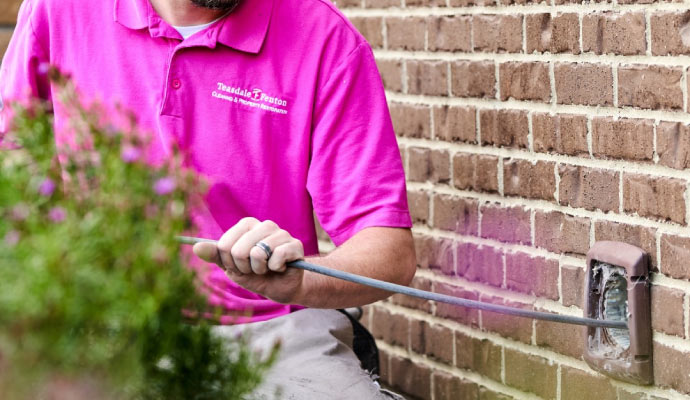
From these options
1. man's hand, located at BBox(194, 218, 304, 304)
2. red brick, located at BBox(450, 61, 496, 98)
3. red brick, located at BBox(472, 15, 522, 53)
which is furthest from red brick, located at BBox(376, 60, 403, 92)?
man's hand, located at BBox(194, 218, 304, 304)

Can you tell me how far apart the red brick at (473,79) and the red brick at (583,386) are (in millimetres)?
728

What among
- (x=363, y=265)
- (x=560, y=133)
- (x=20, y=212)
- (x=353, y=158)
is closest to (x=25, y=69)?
(x=353, y=158)

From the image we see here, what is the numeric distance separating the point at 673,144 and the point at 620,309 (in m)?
0.43

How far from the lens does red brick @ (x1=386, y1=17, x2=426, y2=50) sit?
2.77 meters

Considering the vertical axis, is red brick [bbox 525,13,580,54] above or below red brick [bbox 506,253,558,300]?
above

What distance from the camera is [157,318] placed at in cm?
100

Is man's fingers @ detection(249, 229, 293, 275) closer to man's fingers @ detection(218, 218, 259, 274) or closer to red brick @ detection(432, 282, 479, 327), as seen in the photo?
man's fingers @ detection(218, 218, 259, 274)

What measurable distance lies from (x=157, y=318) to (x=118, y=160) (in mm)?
188

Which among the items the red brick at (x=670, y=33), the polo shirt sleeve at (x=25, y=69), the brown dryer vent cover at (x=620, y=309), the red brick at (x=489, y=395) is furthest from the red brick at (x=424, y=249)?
the polo shirt sleeve at (x=25, y=69)

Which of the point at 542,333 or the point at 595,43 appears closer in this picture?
the point at 595,43

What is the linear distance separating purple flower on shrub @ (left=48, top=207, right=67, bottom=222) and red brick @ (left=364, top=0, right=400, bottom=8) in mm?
1963

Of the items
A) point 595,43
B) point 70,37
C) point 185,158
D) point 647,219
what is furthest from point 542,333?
point 70,37

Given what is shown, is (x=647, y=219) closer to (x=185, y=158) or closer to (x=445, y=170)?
(x=445, y=170)

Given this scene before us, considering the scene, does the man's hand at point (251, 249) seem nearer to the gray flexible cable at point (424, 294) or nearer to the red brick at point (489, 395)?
the gray flexible cable at point (424, 294)
